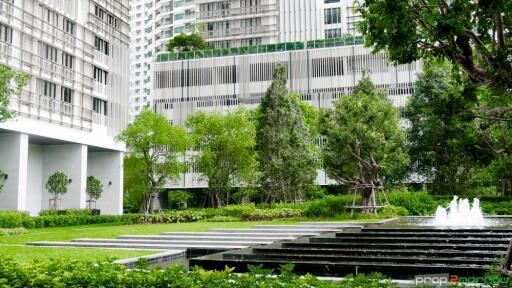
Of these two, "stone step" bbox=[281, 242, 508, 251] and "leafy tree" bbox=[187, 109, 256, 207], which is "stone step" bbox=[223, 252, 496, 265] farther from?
"leafy tree" bbox=[187, 109, 256, 207]

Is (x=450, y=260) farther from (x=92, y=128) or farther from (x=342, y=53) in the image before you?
(x=342, y=53)

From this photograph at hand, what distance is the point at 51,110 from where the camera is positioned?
109ft

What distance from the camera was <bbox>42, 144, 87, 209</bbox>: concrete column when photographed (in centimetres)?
3553

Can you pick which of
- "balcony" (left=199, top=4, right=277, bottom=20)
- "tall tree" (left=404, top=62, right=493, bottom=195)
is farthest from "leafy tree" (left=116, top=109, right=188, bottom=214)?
"balcony" (left=199, top=4, right=277, bottom=20)

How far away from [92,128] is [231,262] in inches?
1198

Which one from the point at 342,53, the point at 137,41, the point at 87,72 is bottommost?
the point at 87,72

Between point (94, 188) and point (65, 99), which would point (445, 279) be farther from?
point (94, 188)

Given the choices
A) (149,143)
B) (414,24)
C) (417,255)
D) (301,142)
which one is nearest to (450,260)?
(417,255)

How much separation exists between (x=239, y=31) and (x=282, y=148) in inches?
1403

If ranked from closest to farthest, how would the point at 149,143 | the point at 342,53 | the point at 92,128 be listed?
1. the point at 149,143
2. the point at 92,128
3. the point at 342,53

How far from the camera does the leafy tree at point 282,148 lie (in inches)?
1222

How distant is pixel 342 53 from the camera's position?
48.9 metres

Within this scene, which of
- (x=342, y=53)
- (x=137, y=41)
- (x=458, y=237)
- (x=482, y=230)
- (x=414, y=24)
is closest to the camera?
(x=414, y=24)

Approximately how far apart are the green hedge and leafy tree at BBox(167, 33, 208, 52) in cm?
5188
